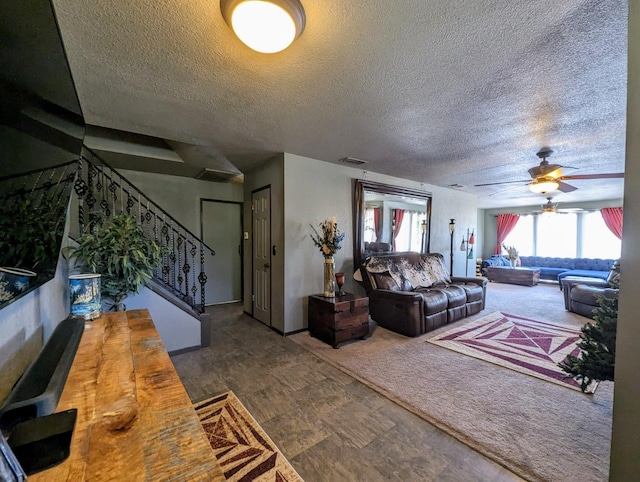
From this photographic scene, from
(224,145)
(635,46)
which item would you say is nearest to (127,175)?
(224,145)

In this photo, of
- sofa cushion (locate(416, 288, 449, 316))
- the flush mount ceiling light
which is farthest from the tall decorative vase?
the flush mount ceiling light

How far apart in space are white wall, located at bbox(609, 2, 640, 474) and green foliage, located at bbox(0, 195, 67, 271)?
1.69 m

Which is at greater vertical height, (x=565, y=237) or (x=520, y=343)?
(x=565, y=237)

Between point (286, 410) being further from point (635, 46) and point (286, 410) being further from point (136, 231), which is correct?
point (635, 46)

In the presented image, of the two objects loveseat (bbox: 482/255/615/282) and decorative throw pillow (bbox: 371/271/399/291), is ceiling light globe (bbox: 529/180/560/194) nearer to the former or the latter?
decorative throw pillow (bbox: 371/271/399/291)

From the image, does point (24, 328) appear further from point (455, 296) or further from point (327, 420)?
point (455, 296)

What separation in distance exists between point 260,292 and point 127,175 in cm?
298

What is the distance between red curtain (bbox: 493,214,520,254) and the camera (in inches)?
347

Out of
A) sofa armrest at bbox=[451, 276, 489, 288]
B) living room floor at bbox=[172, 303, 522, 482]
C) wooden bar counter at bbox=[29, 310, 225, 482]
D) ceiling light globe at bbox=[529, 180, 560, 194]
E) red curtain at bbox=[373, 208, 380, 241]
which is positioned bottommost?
living room floor at bbox=[172, 303, 522, 482]

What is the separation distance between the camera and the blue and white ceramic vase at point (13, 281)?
0.69 metres

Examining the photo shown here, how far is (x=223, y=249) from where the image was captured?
17.3ft

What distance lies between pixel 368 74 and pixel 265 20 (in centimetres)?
78

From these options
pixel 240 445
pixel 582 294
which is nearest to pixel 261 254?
pixel 240 445

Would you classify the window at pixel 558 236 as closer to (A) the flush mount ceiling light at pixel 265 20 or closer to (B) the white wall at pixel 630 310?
(B) the white wall at pixel 630 310
